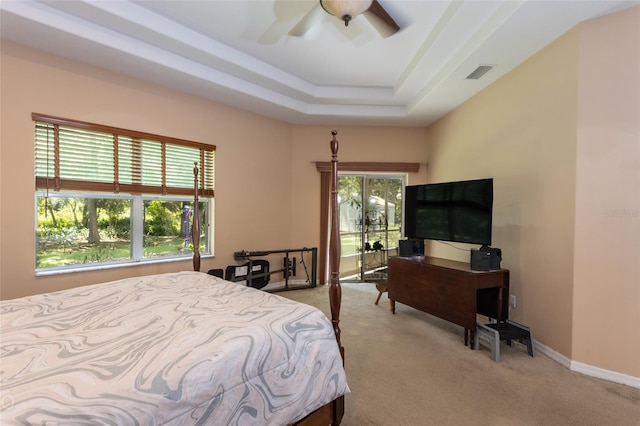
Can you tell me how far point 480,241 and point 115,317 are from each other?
10.1 ft

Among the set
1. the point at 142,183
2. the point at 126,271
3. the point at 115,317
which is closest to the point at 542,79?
the point at 115,317

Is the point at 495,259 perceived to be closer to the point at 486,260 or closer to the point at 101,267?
the point at 486,260

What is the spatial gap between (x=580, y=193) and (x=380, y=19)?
2046mm

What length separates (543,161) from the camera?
2746mm

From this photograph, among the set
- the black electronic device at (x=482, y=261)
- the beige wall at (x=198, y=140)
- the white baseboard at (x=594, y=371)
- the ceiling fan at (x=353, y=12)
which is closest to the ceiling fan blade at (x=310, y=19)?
the ceiling fan at (x=353, y=12)

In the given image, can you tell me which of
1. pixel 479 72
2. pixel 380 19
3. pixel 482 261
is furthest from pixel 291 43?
pixel 482 261

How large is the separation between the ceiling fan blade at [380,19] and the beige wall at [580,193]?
1.49 m

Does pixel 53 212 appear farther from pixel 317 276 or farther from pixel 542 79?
pixel 542 79

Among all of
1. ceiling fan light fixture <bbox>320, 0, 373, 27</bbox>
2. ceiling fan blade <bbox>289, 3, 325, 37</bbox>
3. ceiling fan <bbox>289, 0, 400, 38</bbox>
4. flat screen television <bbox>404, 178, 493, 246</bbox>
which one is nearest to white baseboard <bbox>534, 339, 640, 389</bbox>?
flat screen television <bbox>404, 178, 493, 246</bbox>

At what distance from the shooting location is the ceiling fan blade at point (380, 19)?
6.88 feet

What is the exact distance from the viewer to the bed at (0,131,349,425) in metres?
0.96

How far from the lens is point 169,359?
3.76ft

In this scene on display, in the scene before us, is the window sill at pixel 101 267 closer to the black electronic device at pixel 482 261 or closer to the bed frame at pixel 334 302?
the bed frame at pixel 334 302

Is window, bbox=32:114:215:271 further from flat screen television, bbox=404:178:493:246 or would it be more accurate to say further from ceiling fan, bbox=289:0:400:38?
flat screen television, bbox=404:178:493:246
